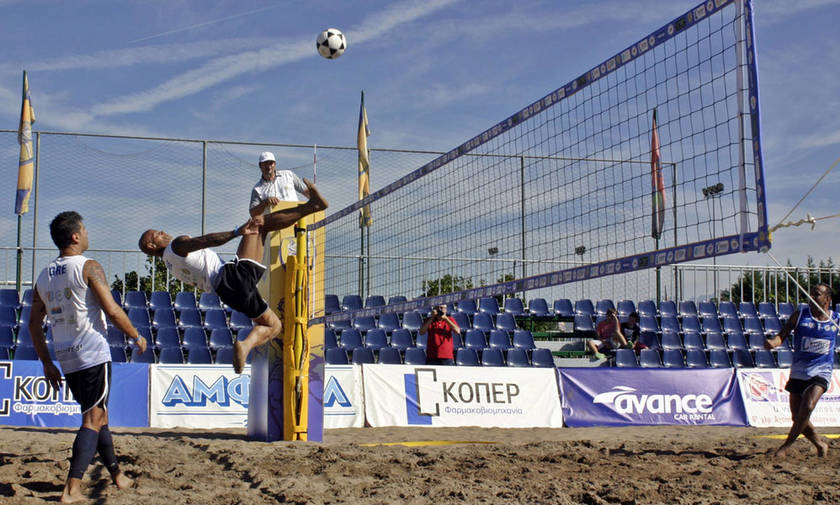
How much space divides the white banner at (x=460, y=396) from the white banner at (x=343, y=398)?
0.11 m

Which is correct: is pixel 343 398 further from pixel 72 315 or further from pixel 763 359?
pixel 763 359

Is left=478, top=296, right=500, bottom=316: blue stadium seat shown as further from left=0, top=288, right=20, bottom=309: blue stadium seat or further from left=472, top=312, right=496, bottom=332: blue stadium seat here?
left=0, top=288, right=20, bottom=309: blue stadium seat

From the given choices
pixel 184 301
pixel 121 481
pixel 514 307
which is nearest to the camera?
A: pixel 121 481

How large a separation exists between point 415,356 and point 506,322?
7.56 ft

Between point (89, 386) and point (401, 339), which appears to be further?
point (401, 339)

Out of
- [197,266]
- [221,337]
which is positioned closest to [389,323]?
[221,337]

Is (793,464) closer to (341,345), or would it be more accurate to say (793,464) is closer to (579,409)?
(579,409)

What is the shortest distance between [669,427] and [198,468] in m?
7.30

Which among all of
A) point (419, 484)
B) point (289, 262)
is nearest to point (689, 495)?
point (419, 484)

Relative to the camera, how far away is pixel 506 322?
1345 cm

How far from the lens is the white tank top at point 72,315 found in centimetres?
469

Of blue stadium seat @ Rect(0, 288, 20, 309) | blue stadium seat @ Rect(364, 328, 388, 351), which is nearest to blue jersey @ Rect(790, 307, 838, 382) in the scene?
blue stadium seat @ Rect(364, 328, 388, 351)

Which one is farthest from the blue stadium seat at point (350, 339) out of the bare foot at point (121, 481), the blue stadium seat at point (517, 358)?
the bare foot at point (121, 481)

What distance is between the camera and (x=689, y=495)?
15.3 ft
